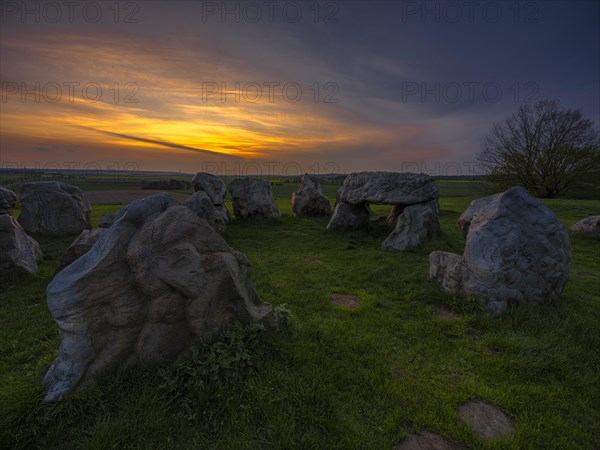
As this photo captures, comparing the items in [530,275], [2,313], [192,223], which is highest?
[192,223]

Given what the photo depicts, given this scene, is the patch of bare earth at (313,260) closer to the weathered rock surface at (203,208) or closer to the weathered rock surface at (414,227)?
the weathered rock surface at (414,227)

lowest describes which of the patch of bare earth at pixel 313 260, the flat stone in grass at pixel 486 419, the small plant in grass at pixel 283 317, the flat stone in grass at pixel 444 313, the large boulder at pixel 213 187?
the flat stone in grass at pixel 486 419

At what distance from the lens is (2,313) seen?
726 centimetres

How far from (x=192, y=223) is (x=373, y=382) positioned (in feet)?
12.7

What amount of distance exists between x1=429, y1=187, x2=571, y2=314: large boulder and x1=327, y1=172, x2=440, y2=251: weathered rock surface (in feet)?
17.3

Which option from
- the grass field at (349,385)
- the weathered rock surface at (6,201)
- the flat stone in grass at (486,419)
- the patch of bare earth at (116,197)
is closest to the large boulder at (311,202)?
the grass field at (349,385)

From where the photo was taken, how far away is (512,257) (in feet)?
22.6

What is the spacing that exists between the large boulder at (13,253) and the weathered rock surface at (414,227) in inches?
514

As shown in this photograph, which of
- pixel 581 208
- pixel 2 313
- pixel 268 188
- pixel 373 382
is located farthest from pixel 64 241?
pixel 581 208

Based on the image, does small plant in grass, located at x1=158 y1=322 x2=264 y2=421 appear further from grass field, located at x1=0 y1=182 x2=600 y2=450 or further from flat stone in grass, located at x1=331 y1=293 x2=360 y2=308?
flat stone in grass, located at x1=331 y1=293 x2=360 y2=308

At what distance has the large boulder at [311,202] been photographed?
22.5 m

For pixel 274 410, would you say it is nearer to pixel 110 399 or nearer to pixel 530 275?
pixel 110 399

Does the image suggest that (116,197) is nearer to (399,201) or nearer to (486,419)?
(399,201)

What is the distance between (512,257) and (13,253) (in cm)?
1425
